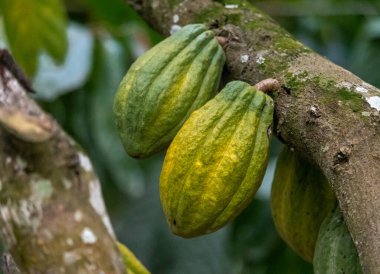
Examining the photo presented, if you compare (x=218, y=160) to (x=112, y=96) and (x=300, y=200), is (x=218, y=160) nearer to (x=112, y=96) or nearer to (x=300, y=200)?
(x=300, y=200)

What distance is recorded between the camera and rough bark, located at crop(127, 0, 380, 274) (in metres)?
1.01

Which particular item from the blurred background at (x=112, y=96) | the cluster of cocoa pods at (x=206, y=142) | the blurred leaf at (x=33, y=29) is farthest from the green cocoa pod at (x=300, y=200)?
the blurred leaf at (x=33, y=29)

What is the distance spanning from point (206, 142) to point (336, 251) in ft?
0.80

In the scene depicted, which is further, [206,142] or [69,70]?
[69,70]

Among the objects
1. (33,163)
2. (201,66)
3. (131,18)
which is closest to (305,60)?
(201,66)

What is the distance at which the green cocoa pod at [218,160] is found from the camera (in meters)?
1.16

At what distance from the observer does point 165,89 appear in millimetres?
1270

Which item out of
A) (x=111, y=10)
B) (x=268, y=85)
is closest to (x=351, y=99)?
(x=268, y=85)

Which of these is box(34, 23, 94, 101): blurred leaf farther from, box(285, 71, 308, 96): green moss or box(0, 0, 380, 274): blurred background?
box(285, 71, 308, 96): green moss

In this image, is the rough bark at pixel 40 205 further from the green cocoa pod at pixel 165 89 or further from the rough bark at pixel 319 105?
the rough bark at pixel 319 105

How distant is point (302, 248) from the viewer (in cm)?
134

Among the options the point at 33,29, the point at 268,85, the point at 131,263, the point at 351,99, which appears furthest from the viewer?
the point at 33,29

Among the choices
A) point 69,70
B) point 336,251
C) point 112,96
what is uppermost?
point 336,251

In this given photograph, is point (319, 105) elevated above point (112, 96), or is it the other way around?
point (319, 105)
